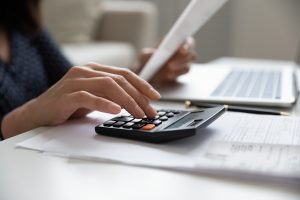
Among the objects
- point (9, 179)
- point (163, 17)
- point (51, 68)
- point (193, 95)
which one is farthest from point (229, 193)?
point (163, 17)

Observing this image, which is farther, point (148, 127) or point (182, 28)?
point (182, 28)

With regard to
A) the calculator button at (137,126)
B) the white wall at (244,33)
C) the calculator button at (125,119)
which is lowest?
the white wall at (244,33)

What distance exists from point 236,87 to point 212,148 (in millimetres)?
388

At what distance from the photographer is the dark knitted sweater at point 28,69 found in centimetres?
100

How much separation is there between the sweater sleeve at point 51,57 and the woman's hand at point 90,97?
53 centimetres

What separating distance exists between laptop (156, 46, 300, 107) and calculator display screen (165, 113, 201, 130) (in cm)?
19

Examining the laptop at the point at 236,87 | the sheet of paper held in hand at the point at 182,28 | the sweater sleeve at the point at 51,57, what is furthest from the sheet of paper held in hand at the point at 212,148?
the sweater sleeve at the point at 51,57

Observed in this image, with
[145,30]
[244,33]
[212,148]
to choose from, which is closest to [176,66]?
[212,148]

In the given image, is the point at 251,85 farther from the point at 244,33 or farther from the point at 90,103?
the point at 244,33

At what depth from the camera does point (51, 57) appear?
120 cm

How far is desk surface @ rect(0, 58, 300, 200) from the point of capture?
40cm

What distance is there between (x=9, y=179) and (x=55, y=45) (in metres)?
0.82

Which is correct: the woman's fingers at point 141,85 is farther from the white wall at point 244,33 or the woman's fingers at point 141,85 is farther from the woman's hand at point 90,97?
the white wall at point 244,33

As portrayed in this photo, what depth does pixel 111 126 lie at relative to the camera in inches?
22.1
